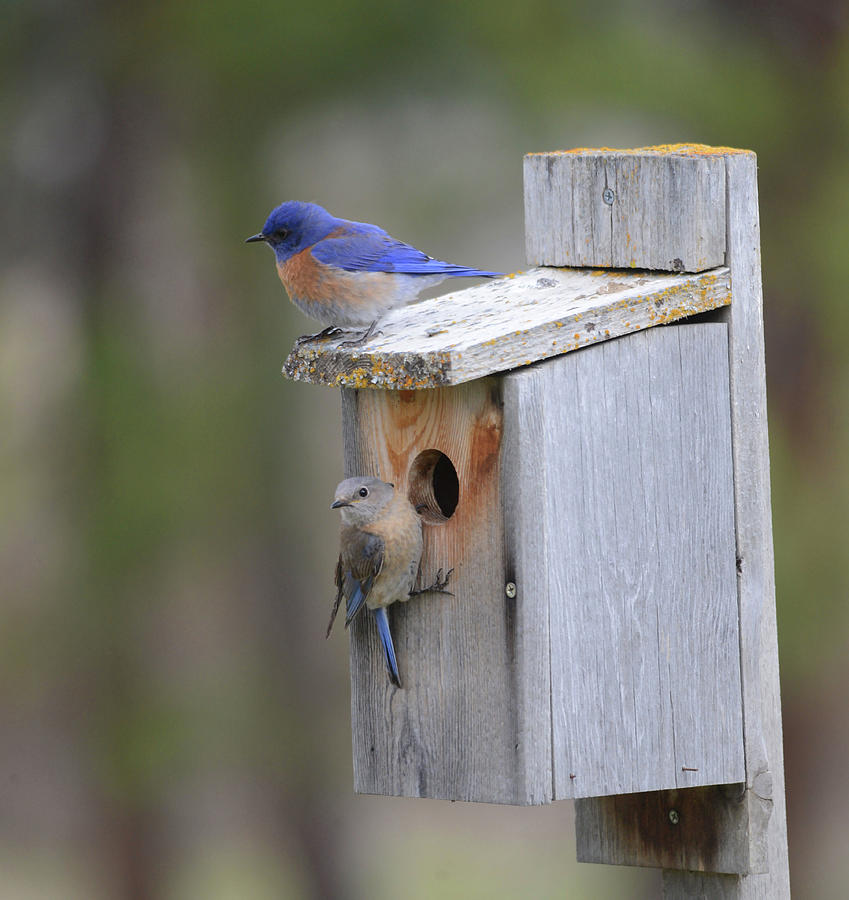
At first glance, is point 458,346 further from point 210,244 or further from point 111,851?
point 111,851

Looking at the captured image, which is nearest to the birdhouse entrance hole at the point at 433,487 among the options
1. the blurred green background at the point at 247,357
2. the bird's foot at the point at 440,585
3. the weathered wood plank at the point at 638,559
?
the bird's foot at the point at 440,585

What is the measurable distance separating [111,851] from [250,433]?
2149mm

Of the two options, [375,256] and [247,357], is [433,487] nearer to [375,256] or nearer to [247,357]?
[375,256]

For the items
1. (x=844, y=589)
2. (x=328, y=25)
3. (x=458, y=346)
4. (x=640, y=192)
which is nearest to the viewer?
(x=458, y=346)

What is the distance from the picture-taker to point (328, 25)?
7422 millimetres

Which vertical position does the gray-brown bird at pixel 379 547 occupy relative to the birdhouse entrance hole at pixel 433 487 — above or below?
below

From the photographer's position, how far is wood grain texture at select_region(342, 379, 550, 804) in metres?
3.34

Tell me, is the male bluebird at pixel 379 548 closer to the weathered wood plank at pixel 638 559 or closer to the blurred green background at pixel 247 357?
the weathered wood plank at pixel 638 559

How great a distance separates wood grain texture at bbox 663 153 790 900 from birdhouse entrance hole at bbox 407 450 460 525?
0.65 meters

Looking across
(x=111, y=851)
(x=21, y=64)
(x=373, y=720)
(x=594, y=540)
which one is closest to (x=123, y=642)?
(x=111, y=851)

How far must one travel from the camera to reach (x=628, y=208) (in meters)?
3.66

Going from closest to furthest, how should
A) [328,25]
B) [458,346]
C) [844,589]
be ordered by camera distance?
1. [458,346]
2. [844,589]
3. [328,25]

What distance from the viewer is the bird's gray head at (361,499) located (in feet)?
11.6

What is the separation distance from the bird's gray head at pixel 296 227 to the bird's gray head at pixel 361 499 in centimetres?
96
